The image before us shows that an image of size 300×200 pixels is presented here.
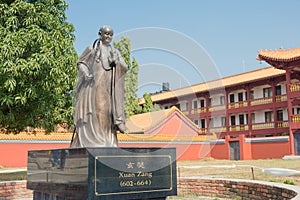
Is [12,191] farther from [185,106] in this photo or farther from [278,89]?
[185,106]

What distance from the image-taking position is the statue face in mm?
5492

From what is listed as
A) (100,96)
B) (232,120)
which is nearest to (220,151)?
(232,120)

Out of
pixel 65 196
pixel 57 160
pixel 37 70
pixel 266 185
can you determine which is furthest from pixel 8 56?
pixel 266 185

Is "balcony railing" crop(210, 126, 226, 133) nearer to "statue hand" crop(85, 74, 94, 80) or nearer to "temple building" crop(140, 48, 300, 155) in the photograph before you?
"temple building" crop(140, 48, 300, 155)

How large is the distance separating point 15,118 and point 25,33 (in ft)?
6.82

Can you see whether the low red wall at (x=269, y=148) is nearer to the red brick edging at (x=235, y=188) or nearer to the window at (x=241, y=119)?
the window at (x=241, y=119)

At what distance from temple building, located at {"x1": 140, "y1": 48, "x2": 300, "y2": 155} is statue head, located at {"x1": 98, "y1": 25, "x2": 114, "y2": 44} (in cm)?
1574

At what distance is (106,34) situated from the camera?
18.0 feet

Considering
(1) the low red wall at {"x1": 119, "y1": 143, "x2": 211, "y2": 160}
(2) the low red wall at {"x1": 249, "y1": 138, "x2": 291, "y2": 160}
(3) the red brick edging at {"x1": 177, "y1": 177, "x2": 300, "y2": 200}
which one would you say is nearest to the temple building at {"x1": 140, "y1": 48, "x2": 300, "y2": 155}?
(2) the low red wall at {"x1": 249, "y1": 138, "x2": 291, "y2": 160}

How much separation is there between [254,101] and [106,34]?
72.7 feet

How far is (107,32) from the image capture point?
5.50 metres

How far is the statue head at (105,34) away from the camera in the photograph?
549 cm

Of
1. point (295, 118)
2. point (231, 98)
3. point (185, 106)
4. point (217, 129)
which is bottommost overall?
point (217, 129)

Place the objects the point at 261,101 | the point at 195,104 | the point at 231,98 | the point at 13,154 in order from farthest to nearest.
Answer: the point at 195,104 → the point at 231,98 → the point at 261,101 → the point at 13,154
